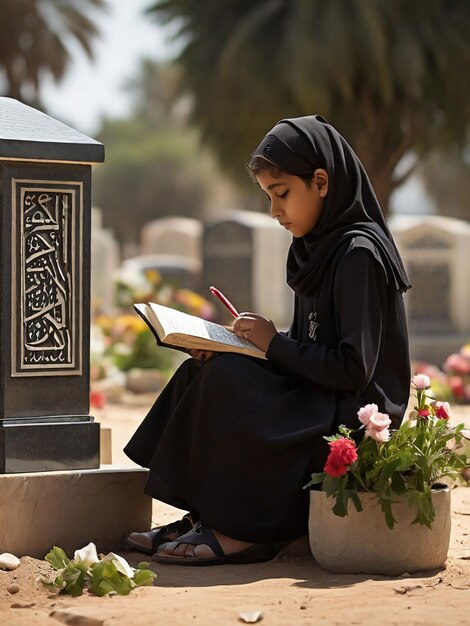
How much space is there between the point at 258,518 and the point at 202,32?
62.4 feet

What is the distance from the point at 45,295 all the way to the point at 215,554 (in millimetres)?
940

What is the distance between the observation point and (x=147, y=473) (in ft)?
12.8

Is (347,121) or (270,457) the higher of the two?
(347,121)

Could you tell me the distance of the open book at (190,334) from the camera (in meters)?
3.59

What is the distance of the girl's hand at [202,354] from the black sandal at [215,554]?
1.61 ft

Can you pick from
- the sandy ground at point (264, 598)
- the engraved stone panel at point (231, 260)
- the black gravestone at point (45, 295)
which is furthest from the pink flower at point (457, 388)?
the engraved stone panel at point (231, 260)

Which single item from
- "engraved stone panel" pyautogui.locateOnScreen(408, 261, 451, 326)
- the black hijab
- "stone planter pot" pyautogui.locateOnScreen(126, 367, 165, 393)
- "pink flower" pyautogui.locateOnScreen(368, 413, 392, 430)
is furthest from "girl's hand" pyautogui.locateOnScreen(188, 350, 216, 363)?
"engraved stone panel" pyautogui.locateOnScreen(408, 261, 451, 326)

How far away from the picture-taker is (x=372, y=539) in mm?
3457

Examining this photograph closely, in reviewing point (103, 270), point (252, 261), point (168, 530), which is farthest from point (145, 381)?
point (252, 261)

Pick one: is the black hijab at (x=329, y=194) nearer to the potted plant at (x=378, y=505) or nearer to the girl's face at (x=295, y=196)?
the girl's face at (x=295, y=196)

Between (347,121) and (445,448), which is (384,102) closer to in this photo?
(347,121)

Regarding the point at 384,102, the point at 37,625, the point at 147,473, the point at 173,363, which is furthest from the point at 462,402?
the point at 384,102

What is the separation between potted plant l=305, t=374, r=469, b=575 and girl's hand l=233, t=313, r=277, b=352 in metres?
0.39

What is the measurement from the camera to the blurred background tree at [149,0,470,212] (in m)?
19.9
